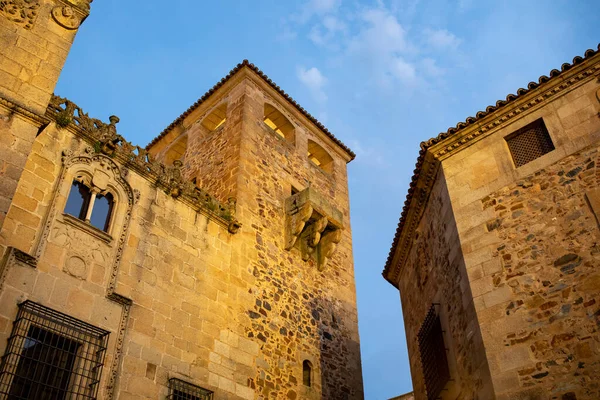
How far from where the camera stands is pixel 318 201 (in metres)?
14.2

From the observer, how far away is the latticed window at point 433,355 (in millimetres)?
10094

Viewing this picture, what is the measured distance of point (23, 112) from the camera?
7.11 meters

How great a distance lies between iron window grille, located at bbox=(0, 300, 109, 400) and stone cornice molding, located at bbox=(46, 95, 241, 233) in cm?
334

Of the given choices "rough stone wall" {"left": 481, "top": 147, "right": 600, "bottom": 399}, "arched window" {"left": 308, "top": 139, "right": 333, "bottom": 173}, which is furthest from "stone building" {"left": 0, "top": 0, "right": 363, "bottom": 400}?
"rough stone wall" {"left": 481, "top": 147, "right": 600, "bottom": 399}

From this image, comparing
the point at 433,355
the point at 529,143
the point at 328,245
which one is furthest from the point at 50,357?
the point at 529,143

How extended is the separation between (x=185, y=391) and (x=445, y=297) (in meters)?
4.83

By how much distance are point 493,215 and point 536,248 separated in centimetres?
102

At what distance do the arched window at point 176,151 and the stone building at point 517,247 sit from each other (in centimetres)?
944

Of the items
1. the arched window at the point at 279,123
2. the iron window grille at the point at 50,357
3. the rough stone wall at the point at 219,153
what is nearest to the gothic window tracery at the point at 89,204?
the iron window grille at the point at 50,357

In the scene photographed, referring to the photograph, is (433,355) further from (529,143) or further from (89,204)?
(89,204)

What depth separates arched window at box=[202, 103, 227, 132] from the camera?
56.8 feet

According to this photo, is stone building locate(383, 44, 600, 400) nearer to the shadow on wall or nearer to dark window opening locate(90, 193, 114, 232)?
the shadow on wall

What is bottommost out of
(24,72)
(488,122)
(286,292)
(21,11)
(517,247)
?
(517,247)

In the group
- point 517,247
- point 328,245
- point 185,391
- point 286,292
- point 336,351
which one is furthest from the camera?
point 328,245
